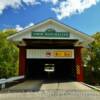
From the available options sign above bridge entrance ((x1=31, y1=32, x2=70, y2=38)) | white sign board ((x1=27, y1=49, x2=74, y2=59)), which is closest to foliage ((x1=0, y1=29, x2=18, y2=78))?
white sign board ((x1=27, y1=49, x2=74, y2=59))

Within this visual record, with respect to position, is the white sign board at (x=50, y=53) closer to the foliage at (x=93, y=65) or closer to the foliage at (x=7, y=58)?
the foliage at (x=93, y=65)

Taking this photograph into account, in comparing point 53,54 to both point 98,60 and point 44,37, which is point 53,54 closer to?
point 44,37

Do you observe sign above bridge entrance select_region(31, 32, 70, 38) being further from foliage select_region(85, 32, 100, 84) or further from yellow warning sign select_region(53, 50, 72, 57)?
foliage select_region(85, 32, 100, 84)

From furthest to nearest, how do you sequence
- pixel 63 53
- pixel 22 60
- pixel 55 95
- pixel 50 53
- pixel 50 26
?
pixel 22 60 → pixel 50 53 → pixel 63 53 → pixel 50 26 → pixel 55 95

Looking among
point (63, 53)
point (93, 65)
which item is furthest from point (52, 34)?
point (93, 65)

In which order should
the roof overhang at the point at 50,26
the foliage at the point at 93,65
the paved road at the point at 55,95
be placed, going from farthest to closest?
the foliage at the point at 93,65 < the roof overhang at the point at 50,26 < the paved road at the point at 55,95

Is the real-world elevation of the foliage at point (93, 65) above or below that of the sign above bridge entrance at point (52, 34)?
below

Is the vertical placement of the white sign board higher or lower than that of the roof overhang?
lower

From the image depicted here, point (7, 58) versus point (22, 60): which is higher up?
point (7, 58)

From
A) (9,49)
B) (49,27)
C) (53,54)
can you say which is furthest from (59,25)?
(9,49)

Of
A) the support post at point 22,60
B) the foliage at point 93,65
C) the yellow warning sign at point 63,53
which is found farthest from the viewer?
the foliage at point 93,65

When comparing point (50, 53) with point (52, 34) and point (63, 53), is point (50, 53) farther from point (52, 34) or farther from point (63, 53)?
point (52, 34)

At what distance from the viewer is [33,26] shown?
28594 mm

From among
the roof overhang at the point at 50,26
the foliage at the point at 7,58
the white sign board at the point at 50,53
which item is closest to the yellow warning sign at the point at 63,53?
the white sign board at the point at 50,53
